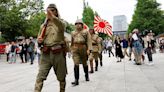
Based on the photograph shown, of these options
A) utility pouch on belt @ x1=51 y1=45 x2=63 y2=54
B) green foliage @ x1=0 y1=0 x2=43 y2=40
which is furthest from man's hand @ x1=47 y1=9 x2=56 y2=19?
green foliage @ x1=0 y1=0 x2=43 y2=40

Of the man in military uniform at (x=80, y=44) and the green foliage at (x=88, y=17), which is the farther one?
the green foliage at (x=88, y=17)

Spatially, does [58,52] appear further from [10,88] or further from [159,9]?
[159,9]

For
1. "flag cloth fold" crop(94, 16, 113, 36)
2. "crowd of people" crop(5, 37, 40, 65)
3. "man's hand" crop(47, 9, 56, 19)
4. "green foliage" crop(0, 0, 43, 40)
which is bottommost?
"crowd of people" crop(5, 37, 40, 65)

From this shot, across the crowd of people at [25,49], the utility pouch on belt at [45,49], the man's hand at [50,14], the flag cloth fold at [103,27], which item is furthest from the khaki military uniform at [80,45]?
the flag cloth fold at [103,27]

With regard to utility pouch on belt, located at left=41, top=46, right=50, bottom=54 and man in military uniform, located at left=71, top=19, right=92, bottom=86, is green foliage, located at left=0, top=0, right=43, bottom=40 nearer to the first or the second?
man in military uniform, located at left=71, top=19, right=92, bottom=86

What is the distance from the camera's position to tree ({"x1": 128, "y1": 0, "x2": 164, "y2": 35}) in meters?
72.1

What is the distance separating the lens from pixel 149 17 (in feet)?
243

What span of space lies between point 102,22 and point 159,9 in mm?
46306

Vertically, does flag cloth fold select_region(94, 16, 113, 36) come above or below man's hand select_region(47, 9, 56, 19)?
above

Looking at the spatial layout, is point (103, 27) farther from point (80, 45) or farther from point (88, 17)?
point (88, 17)

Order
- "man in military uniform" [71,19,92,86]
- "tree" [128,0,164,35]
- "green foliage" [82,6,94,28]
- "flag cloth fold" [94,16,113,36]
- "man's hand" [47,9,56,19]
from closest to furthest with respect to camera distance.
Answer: "man's hand" [47,9,56,19] → "man in military uniform" [71,19,92,86] → "flag cloth fold" [94,16,113,36] → "green foliage" [82,6,94,28] → "tree" [128,0,164,35]

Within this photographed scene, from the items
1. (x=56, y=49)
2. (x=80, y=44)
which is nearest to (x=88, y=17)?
(x=80, y=44)

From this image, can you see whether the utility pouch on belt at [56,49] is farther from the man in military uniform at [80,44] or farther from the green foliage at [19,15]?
the green foliage at [19,15]

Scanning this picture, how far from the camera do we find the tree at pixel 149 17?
7206cm
